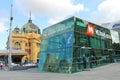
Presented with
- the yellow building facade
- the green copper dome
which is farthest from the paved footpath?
the green copper dome

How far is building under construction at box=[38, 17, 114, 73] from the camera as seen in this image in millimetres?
26328

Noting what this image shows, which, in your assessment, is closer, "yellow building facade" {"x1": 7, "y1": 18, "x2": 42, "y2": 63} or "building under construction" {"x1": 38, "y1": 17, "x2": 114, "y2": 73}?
"building under construction" {"x1": 38, "y1": 17, "x2": 114, "y2": 73}

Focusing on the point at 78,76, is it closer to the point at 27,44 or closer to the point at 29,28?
the point at 27,44

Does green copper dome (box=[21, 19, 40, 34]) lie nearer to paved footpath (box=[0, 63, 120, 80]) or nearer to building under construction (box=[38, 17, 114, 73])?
building under construction (box=[38, 17, 114, 73])

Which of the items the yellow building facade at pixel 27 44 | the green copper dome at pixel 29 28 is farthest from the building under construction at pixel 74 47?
the green copper dome at pixel 29 28

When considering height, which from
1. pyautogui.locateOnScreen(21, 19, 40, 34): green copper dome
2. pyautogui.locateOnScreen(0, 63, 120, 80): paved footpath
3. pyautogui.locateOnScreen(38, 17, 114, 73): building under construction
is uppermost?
pyautogui.locateOnScreen(21, 19, 40, 34): green copper dome

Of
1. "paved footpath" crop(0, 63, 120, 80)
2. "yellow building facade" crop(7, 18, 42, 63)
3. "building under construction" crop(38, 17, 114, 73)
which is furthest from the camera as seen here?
"yellow building facade" crop(7, 18, 42, 63)

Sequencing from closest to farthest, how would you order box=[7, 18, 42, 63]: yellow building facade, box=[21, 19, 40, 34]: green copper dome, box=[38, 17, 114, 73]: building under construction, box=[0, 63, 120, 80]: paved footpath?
box=[0, 63, 120, 80]: paved footpath → box=[38, 17, 114, 73]: building under construction → box=[7, 18, 42, 63]: yellow building facade → box=[21, 19, 40, 34]: green copper dome

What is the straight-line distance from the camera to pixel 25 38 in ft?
310

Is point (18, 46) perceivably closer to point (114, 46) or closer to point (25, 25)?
point (25, 25)

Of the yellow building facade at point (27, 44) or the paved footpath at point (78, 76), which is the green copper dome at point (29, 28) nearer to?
the yellow building facade at point (27, 44)

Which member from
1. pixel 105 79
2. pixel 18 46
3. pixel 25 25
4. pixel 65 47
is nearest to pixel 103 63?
pixel 65 47

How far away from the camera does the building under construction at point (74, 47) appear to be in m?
26.3

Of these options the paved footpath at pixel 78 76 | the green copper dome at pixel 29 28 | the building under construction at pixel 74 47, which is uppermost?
the green copper dome at pixel 29 28
